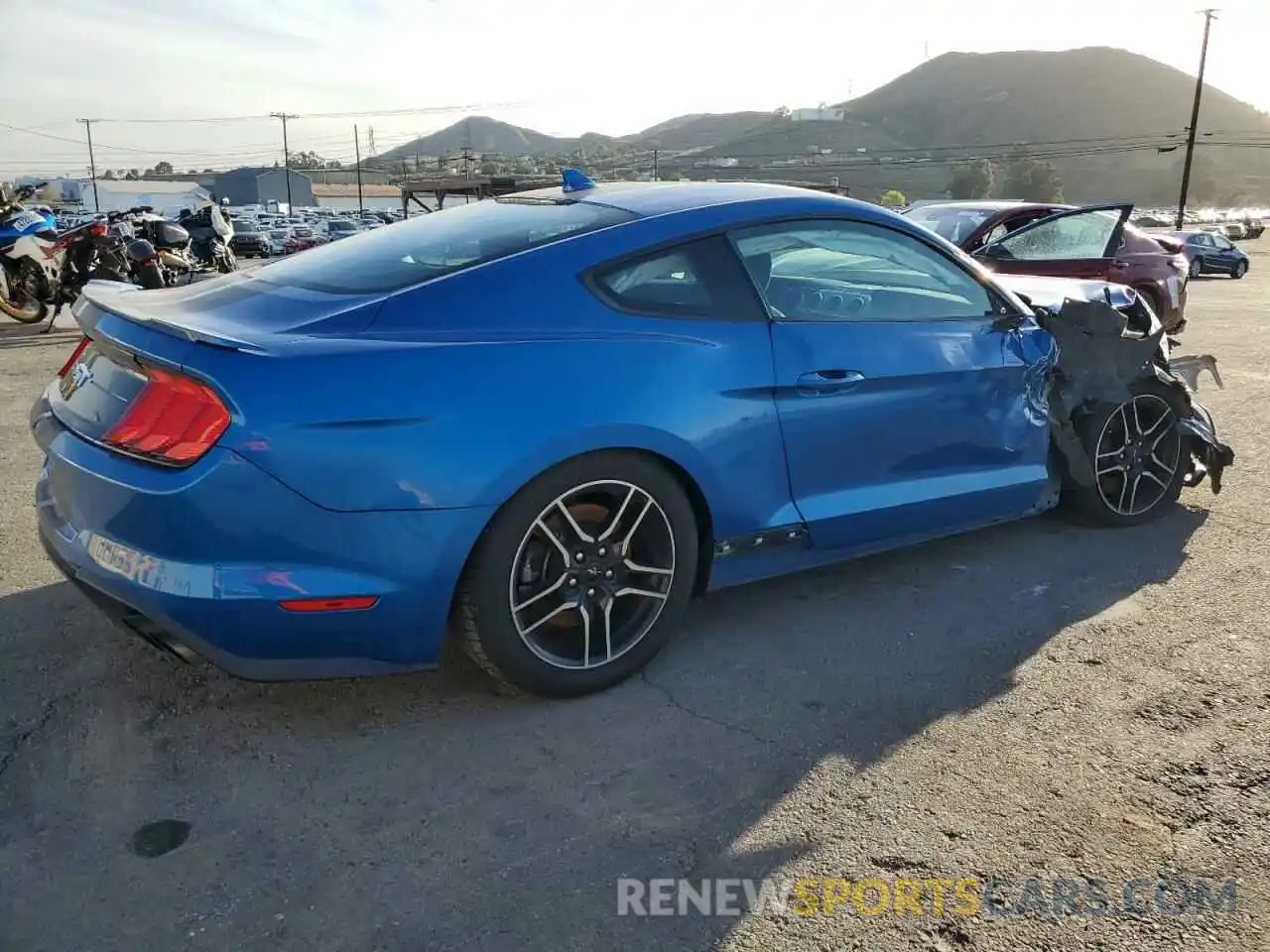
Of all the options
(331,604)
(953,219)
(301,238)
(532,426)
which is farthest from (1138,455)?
(301,238)

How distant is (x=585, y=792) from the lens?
8.69 ft

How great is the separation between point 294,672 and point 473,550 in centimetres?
55

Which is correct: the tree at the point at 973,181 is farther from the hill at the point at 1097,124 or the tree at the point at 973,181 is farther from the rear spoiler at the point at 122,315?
the rear spoiler at the point at 122,315

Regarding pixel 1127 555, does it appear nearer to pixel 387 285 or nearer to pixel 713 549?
pixel 713 549

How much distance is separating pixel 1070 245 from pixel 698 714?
7.31 meters

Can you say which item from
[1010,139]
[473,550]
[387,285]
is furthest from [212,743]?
[1010,139]

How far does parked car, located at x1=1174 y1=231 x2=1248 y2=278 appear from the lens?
1117 inches

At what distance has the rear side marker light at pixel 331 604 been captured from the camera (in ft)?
8.48

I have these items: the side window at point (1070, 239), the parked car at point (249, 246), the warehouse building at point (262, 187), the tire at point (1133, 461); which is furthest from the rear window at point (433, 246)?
the warehouse building at point (262, 187)

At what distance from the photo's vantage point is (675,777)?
2717 mm

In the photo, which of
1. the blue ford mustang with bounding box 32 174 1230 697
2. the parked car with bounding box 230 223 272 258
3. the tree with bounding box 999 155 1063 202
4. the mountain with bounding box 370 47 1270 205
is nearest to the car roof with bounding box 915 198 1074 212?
the blue ford mustang with bounding box 32 174 1230 697

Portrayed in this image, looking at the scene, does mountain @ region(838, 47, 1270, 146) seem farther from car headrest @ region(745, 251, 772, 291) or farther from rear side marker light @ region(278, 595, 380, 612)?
rear side marker light @ region(278, 595, 380, 612)

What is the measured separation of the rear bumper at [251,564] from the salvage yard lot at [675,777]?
0.34 meters

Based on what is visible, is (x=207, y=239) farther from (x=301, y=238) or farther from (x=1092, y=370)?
(x=301, y=238)
